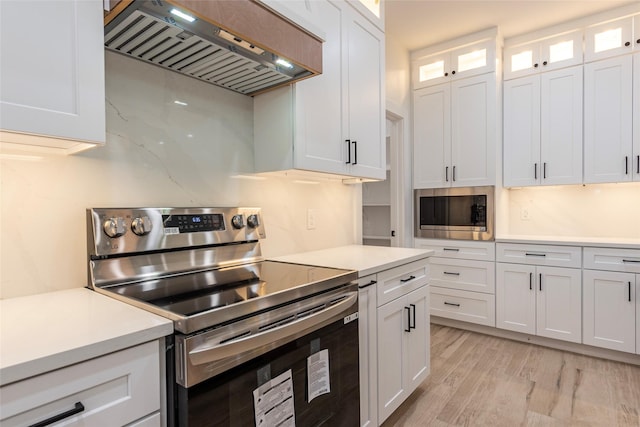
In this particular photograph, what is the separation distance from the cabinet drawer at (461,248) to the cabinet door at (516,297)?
139 mm

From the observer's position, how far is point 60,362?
703 mm

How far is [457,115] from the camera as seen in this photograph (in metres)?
3.38

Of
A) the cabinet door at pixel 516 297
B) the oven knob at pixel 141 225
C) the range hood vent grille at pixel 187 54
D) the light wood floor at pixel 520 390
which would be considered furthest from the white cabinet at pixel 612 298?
the oven knob at pixel 141 225

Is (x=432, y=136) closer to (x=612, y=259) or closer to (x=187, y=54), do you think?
(x=612, y=259)

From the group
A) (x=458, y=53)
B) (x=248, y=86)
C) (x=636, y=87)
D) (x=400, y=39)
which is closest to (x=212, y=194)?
(x=248, y=86)

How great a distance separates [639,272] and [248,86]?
294 centimetres

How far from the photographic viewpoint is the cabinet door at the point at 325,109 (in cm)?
169

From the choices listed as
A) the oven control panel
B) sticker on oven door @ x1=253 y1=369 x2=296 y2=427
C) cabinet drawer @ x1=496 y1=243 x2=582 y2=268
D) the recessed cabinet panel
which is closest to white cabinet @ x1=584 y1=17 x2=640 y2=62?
the recessed cabinet panel

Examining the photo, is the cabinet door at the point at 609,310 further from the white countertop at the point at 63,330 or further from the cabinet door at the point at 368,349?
the white countertop at the point at 63,330

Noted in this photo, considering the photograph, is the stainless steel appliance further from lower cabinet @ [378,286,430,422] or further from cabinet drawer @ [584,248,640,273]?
cabinet drawer @ [584,248,640,273]

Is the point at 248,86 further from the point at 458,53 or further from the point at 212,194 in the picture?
the point at 458,53

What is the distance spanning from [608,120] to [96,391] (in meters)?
3.64

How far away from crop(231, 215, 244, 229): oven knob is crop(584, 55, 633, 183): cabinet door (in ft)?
9.36

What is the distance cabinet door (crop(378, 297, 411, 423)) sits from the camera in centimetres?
173
